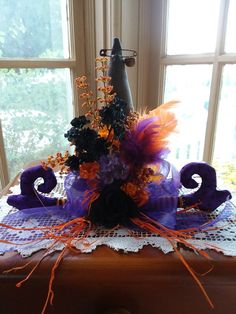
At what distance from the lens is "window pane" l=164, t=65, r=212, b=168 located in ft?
3.54

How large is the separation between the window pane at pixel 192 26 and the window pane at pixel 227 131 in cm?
15

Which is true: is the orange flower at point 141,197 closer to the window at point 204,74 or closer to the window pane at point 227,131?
the window at point 204,74

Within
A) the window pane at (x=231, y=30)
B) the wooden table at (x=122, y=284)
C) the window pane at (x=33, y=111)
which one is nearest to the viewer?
the wooden table at (x=122, y=284)

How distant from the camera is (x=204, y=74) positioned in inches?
41.8

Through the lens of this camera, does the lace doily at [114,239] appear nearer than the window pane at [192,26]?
Yes

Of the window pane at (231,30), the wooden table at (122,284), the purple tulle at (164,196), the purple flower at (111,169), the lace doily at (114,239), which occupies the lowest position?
the wooden table at (122,284)

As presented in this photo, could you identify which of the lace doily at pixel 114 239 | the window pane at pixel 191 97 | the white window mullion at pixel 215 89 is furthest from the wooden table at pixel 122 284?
the white window mullion at pixel 215 89

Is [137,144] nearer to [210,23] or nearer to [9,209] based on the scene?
[9,209]

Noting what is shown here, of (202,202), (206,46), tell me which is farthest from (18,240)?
(206,46)

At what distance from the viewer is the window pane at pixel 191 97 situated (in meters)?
1.08

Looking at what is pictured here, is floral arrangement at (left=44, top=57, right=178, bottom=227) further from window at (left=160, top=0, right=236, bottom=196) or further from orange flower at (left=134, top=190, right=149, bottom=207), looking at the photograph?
window at (left=160, top=0, right=236, bottom=196)

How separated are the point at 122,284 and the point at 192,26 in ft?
3.36

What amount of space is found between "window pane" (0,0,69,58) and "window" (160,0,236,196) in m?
0.46

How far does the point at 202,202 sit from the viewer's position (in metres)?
0.55
